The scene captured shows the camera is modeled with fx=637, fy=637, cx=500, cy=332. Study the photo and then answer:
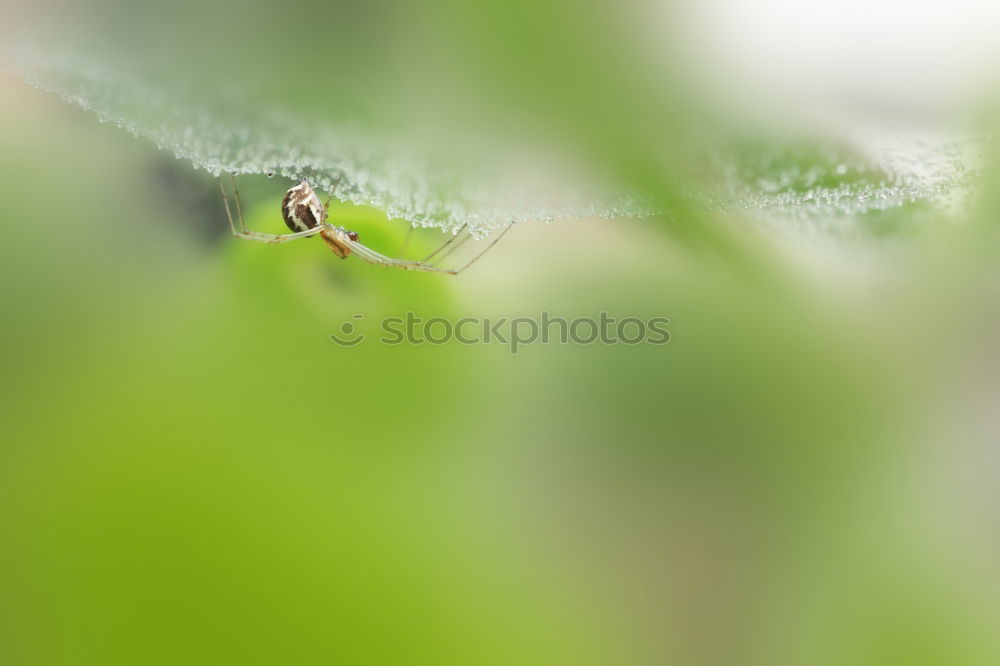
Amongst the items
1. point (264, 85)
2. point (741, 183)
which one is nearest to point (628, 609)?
point (741, 183)

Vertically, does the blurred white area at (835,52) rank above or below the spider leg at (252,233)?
above

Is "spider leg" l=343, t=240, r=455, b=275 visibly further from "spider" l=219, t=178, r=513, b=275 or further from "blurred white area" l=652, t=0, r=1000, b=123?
"blurred white area" l=652, t=0, r=1000, b=123

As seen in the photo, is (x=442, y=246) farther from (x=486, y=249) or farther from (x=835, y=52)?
(x=835, y=52)

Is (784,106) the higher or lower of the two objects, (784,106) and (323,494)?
the higher

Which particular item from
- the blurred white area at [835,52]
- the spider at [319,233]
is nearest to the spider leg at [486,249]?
the spider at [319,233]

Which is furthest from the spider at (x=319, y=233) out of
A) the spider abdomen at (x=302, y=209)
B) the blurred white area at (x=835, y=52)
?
the blurred white area at (x=835, y=52)

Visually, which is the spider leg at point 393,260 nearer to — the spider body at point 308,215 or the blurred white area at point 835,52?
the spider body at point 308,215

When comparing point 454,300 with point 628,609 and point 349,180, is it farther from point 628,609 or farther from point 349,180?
point 628,609
